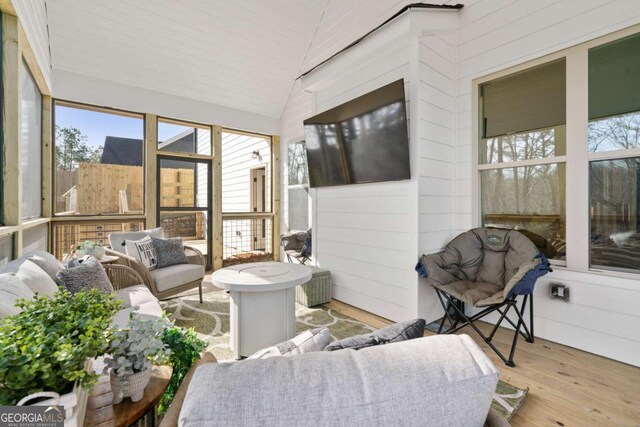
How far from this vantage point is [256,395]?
1.97ft

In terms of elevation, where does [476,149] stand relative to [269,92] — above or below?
below

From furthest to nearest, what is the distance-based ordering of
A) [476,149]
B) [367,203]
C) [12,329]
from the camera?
1. [367,203]
2. [476,149]
3. [12,329]

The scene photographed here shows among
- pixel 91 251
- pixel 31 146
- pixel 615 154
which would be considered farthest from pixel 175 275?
pixel 615 154

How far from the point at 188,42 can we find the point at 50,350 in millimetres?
4512

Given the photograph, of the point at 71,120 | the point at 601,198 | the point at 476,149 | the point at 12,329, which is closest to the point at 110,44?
the point at 71,120

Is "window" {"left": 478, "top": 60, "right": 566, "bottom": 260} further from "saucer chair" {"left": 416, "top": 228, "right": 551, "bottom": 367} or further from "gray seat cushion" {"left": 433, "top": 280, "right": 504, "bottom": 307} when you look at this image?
"gray seat cushion" {"left": 433, "top": 280, "right": 504, "bottom": 307}

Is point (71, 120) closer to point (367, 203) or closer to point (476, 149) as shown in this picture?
point (367, 203)

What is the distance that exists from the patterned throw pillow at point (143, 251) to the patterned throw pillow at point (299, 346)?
2.66 metres

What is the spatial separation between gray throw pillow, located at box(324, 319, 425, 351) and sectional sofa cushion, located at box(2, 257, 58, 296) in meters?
1.65

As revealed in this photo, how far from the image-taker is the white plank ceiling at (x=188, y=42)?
3639 millimetres

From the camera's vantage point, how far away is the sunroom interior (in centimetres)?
232

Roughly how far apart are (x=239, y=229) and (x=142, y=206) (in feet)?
5.84

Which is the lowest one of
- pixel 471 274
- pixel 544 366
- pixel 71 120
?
pixel 544 366

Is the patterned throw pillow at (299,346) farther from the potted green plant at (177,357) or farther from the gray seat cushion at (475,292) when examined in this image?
the gray seat cushion at (475,292)
